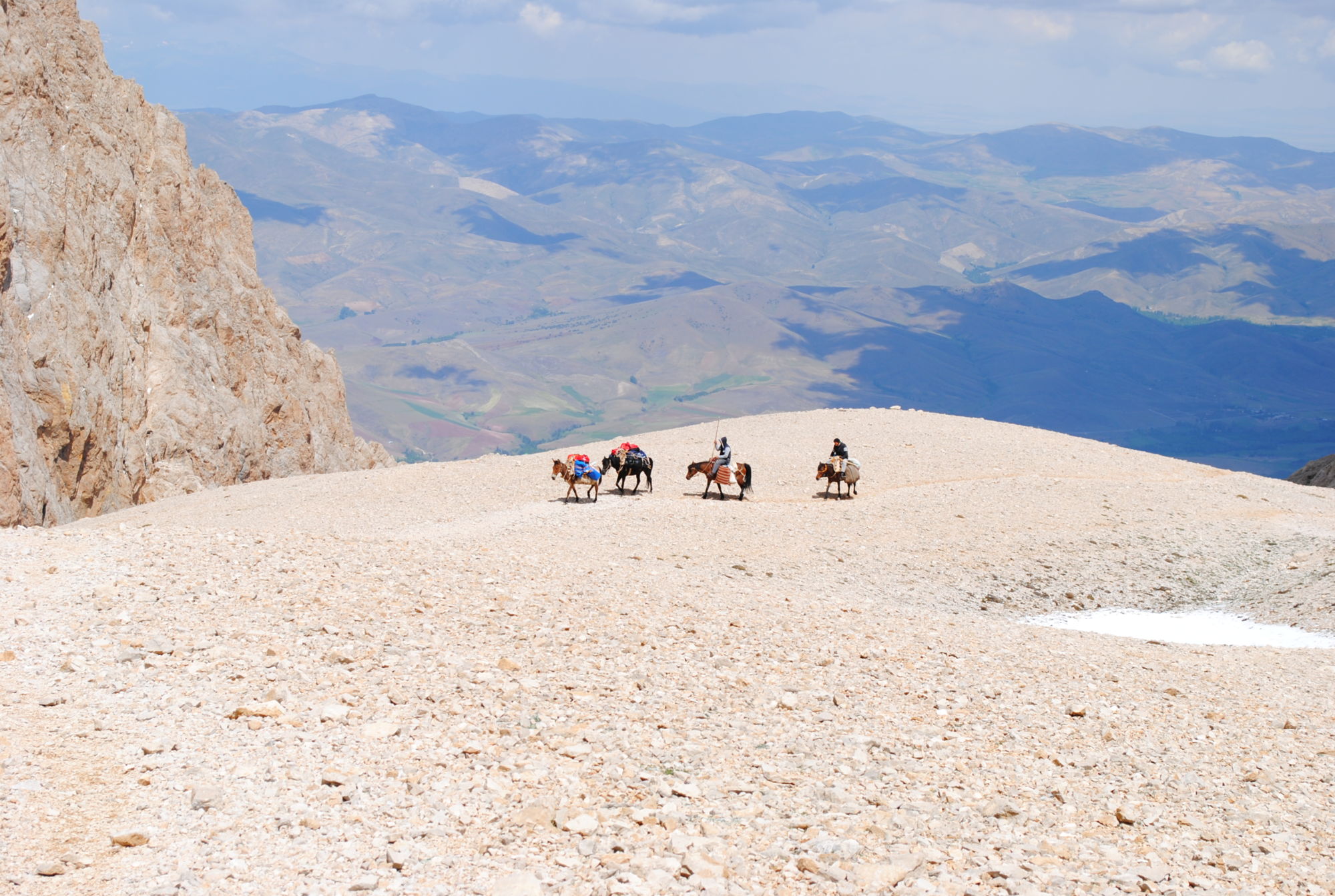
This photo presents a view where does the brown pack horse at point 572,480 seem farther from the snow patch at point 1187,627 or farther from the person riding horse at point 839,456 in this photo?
the snow patch at point 1187,627

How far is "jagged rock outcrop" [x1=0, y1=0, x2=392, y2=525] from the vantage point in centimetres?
2912

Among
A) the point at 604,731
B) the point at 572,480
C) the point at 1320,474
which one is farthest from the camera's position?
the point at 1320,474

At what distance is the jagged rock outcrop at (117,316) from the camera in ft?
95.6

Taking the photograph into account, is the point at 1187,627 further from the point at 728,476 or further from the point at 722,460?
the point at 722,460

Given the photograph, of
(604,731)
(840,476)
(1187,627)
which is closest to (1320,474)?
(840,476)

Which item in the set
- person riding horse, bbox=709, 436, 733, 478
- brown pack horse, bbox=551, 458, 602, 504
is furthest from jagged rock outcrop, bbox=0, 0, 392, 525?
person riding horse, bbox=709, 436, 733, 478

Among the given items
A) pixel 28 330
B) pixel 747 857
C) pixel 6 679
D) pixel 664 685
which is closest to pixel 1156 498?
pixel 664 685

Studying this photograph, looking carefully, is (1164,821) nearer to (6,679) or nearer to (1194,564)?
(6,679)

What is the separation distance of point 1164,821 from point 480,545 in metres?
14.1

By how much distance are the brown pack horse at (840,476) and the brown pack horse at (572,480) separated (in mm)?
6293

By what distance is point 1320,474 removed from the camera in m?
53.3

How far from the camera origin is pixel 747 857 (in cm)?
905

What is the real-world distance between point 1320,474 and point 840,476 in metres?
37.6

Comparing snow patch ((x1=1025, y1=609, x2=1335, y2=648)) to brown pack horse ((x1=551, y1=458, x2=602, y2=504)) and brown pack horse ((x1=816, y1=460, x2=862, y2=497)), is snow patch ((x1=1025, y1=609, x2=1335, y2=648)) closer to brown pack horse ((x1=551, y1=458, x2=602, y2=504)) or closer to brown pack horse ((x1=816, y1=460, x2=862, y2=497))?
brown pack horse ((x1=816, y1=460, x2=862, y2=497))
